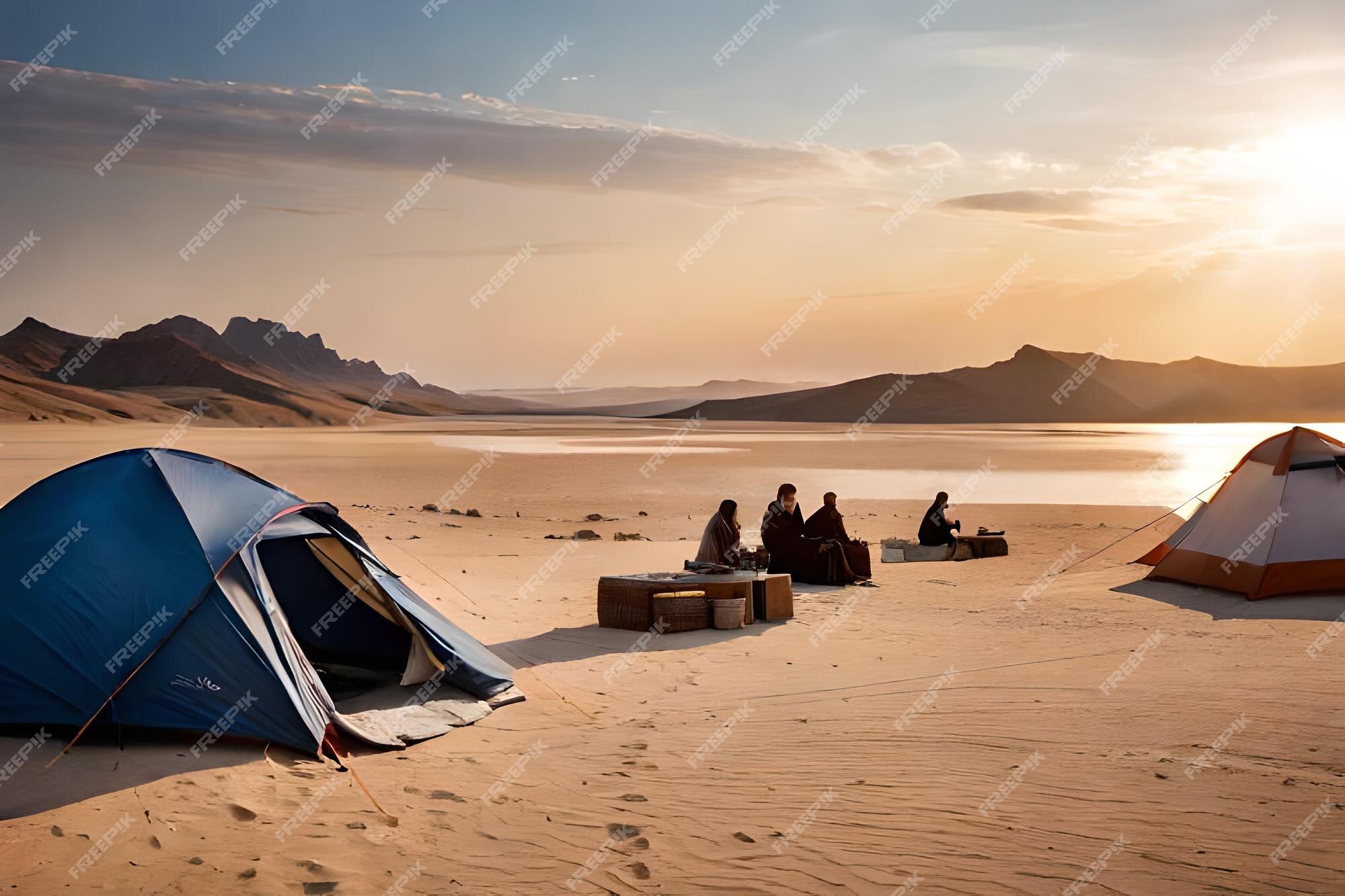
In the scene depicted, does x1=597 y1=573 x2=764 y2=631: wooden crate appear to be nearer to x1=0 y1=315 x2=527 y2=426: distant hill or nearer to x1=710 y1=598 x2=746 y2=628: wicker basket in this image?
x1=710 y1=598 x2=746 y2=628: wicker basket

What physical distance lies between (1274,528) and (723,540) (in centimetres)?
655

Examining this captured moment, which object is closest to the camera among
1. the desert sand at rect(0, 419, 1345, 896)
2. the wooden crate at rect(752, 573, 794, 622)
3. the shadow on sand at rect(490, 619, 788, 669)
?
the desert sand at rect(0, 419, 1345, 896)

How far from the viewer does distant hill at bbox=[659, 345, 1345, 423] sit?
6388 inches

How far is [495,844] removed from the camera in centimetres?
566

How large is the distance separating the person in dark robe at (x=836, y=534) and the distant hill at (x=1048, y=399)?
13586 centimetres

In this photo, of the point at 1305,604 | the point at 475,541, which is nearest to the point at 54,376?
the point at 475,541

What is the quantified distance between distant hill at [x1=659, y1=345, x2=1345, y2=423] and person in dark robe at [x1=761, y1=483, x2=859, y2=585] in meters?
136

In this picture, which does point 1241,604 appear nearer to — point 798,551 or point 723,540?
point 798,551

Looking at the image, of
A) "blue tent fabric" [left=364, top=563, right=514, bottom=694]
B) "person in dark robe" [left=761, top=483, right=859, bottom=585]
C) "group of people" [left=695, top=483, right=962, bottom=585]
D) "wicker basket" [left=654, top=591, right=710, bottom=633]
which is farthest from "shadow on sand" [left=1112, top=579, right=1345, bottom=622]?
"blue tent fabric" [left=364, top=563, right=514, bottom=694]

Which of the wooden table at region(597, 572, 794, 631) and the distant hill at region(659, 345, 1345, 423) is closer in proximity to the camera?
the wooden table at region(597, 572, 794, 631)

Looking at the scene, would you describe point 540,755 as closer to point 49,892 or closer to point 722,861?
point 722,861

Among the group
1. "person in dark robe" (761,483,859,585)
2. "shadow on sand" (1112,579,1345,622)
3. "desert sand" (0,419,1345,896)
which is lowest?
"desert sand" (0,419,1345,896)

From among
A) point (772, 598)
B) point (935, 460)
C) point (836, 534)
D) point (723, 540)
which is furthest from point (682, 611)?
point (935, 460)

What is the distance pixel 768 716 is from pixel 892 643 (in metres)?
3.02
